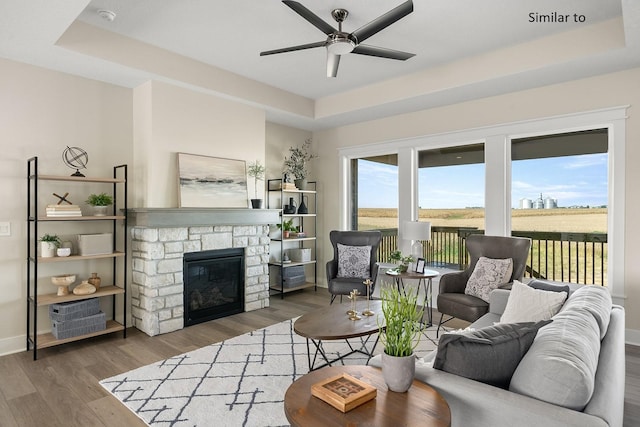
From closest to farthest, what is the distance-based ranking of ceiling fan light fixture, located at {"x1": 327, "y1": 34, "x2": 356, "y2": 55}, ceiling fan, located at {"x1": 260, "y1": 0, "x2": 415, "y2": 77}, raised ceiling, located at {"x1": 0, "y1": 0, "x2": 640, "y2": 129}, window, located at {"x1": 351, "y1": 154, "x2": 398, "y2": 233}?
ceiling fan, located at {"x1": 260, "y1": 0, "x2": 415, "y2": 77}
ceiling fan light fixture, located at {"x1": 327, "y1": 34, "x2": 356, "y2": 55}
raised ceiling, located at {"x1": 0, "y1": 0, "x2": 640, "y2": 129}
window, located at {"x1": 351, "y1": 154, "x2": 398, "y2": 233}

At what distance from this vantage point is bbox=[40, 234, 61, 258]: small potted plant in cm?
350

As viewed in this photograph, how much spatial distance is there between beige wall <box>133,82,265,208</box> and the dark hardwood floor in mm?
1465

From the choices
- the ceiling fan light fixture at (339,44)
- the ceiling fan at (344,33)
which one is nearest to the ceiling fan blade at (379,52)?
the ceiling fan at (344,33)

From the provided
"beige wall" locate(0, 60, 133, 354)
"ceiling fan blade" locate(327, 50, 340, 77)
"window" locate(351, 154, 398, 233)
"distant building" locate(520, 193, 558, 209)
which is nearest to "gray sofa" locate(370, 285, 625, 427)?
"ceiling fan blade" locate(327, 50, 340, 77)

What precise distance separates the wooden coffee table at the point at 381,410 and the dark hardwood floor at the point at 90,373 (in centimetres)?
151

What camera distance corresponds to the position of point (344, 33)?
2883mm

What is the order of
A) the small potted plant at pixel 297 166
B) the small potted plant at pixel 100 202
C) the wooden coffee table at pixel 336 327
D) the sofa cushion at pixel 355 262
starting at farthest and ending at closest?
the small potted plant at pixel 297 166
the sofa cushion at pixel 355 262
the small potted plant at pixel 100 202
the wooden coffee table at pixel 336 327

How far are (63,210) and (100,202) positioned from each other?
0.32 meters

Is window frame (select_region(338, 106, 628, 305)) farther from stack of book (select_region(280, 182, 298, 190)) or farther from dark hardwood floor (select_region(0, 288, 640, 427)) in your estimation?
dark hardwood floor (select_region(0, 288, 640, 427))

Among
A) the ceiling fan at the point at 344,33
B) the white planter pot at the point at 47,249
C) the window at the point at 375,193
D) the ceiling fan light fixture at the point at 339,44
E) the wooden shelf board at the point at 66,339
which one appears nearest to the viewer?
the ceiling fan at the point at 344,33

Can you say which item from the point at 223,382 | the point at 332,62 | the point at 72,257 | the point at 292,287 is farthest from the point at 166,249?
the point at 332,62

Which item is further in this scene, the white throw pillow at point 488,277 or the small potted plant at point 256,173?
the small potted plant at point 256,173

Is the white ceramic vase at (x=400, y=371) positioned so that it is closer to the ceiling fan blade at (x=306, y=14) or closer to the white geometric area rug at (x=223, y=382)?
the white geometric area rug at (x=223, y=382)

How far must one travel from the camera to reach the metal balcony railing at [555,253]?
13.5 feet
